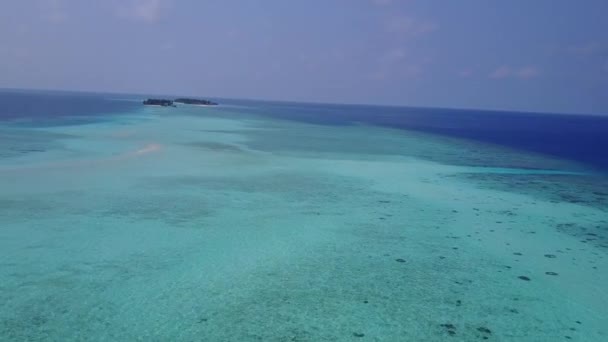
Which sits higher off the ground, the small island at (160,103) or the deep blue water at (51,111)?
the small island at (160,103)

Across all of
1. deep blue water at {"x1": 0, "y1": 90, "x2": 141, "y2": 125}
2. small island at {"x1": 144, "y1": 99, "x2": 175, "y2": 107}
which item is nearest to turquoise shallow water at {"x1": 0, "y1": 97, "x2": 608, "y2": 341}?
deep blue water at {"x1": 0, "y1": 90, "x2": 141, "y2": 125}

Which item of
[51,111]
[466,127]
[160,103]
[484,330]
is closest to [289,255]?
[484,330]

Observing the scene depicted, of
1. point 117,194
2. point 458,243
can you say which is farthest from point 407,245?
point 117,194

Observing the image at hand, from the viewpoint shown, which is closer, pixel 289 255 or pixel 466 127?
pixel 289 255

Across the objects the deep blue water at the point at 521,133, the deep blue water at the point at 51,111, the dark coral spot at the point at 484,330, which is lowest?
the dark coral spot at the point at 484,330

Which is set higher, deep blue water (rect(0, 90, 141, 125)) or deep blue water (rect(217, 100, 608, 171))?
deep blue water (rect(217, 100, 608, 171))

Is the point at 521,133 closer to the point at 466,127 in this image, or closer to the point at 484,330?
the point at 466,127

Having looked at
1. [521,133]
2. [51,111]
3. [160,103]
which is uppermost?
[521,133]

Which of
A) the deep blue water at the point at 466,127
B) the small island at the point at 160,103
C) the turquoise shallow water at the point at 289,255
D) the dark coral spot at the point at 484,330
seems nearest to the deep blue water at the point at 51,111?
the deep blue water at the point at 466,127

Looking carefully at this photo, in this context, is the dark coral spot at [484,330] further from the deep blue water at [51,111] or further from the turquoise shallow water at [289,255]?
the deep blue water at [51,111]

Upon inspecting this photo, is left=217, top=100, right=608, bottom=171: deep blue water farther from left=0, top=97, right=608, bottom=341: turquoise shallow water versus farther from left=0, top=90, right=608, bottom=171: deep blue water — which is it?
left=0, top=97, right=608, bottom=341: turquoise shallow water
